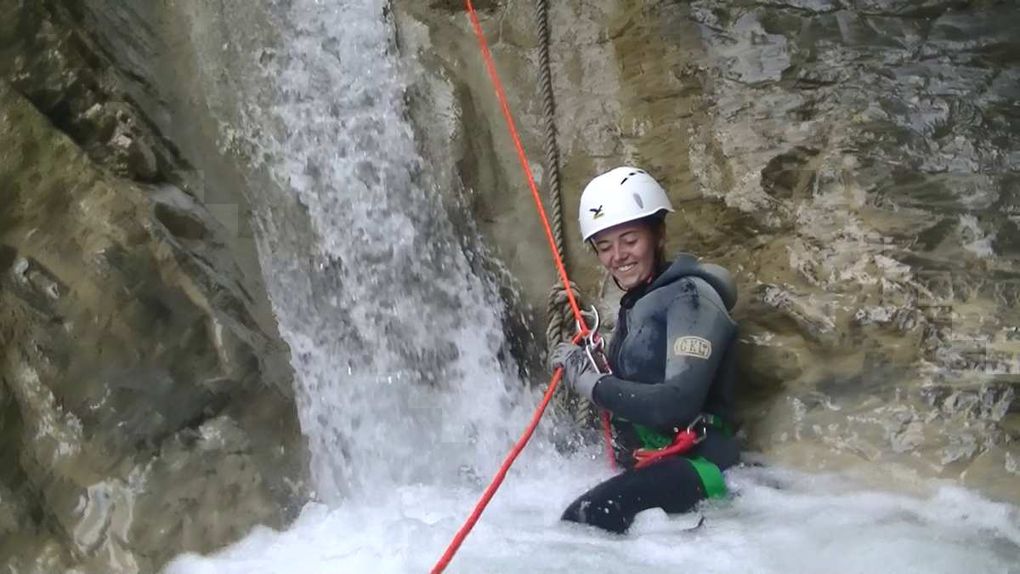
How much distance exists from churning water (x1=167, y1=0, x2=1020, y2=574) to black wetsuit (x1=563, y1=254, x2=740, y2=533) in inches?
3.7

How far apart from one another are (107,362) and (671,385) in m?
1.92

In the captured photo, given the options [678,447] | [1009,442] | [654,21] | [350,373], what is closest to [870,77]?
[654,21]

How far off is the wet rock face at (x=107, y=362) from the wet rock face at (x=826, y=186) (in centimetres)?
168

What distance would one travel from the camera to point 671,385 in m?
2.97

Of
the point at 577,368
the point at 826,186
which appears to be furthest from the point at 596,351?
the point at 826,186

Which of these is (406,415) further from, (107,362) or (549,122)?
(549,122)

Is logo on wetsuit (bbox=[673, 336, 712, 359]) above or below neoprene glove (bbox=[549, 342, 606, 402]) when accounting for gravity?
above

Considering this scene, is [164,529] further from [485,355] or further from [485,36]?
[485,36]

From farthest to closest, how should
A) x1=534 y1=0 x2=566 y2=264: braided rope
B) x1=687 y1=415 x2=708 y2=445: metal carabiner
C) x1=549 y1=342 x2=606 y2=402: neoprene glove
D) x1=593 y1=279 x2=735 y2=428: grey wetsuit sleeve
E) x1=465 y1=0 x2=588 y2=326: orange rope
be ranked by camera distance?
1. x1=534 y1=0 x2=566 y2=264: braided rope
2. x1=465 y1=0 x2=588 y2=326: orange rope
3. x1=549 y1=342 x2=606 y2=402: neoprene glove
4. x1=687 y1=415 x2=708 y2=445: metal carabiner
5. x1=593 y1=279 x2=735 y2=428: grey wetsuit sleeve

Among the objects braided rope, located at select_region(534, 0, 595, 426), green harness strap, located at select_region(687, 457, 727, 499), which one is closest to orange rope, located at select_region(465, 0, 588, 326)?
braided rope, located at select_region(534, 0, 595, 426)

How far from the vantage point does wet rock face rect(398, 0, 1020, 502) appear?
3.22m

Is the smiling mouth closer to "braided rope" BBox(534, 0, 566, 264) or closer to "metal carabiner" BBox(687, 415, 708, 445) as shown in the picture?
"metal carabiner" BBox(687, 415, 708, 445)

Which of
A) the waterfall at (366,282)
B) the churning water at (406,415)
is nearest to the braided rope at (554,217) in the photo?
the churning water at (406,415)

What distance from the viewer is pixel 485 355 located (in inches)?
164
